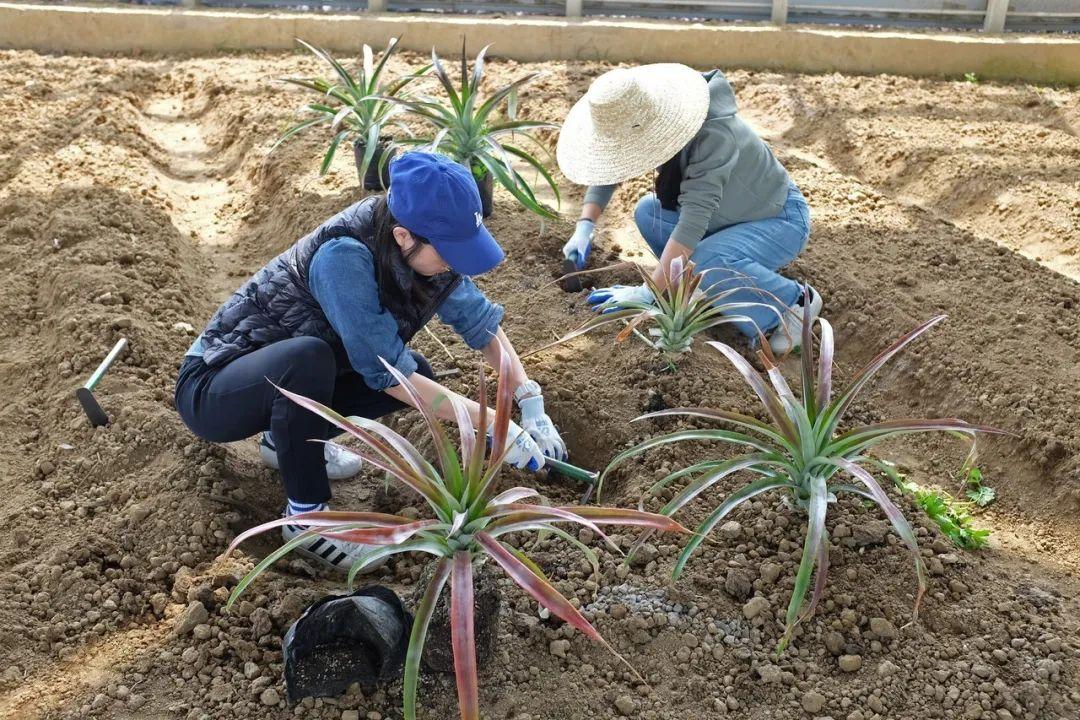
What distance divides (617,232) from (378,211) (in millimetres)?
1939

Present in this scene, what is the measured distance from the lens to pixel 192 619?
6.81 feet

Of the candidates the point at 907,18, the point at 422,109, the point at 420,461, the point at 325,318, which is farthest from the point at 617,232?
the point at 907,18

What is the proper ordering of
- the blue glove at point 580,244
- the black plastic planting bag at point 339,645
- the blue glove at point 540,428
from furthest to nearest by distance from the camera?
1. the blue glove at point 580,244
2. the blue glove at point 540,428
3. the black plastic planting bag at point 339,645

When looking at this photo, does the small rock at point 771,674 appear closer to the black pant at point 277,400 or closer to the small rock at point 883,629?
the small rock at point 883,629

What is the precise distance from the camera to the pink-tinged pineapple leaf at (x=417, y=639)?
1616 millimetres

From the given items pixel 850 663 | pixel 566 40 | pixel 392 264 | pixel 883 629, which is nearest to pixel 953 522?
pixel 883 629

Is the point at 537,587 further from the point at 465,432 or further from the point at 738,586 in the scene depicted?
the point at 738,586

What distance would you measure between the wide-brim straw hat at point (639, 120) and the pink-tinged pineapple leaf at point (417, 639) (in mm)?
1427

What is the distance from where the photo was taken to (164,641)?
2.07 metres

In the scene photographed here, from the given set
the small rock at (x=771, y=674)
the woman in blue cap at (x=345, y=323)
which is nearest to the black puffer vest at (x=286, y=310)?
the woman in blue cap at (x=345, y=323)

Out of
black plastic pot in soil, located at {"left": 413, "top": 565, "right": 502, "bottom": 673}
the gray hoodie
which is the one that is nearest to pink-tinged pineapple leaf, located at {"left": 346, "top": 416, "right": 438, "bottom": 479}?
black plastic pot in soil, located at {"left": 413, "top": 565, "right": 502, "bottom": 673}

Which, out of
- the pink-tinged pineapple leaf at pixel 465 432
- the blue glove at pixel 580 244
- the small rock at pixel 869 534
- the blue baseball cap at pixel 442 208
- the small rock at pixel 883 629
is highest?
the blue baseball cap at pixel 442 208

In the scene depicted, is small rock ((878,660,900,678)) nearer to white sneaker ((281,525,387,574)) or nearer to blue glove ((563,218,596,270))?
white sneaker ((281,525,387,574))

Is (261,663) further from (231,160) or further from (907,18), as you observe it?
(907,18)
